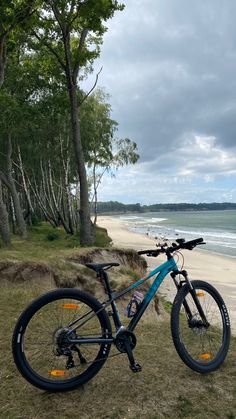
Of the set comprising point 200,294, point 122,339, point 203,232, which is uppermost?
point 200,294

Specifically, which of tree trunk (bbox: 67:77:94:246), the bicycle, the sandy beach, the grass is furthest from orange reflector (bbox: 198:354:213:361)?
tree trunk (bbox: 67:77:94:246)

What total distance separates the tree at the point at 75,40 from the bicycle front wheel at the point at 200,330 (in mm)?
11031

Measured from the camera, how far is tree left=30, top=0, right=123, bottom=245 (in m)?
13.7

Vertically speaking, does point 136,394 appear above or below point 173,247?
below

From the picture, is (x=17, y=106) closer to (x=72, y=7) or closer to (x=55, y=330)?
(x=72, y=7)

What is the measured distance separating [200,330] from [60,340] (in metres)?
1.74

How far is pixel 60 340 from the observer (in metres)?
3.58

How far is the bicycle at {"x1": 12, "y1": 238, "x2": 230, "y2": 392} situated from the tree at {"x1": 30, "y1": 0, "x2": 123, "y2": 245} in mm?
11216

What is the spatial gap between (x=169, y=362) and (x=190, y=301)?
Result: 0.79m

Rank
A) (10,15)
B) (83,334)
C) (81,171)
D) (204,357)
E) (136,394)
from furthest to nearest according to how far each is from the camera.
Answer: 1. (81,171)
2. (10,15)
3. (204,357)
4. (83,334)
5. (136,394)

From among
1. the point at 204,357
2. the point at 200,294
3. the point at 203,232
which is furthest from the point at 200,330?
the point at 203,232

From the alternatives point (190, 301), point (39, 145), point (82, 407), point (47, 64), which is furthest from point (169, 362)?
point (39, 145)

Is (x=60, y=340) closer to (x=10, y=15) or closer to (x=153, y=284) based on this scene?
(x=153, y=284)

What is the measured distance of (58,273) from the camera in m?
8.72
